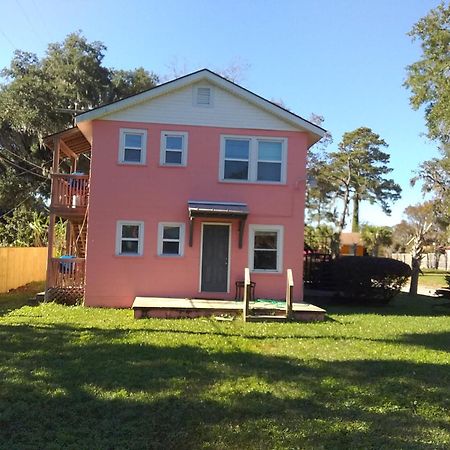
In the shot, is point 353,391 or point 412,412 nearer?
point 412,412

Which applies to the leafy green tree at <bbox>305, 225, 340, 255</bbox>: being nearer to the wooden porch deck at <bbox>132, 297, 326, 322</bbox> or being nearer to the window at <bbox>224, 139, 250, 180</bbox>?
the window at <bbox>224, 139, 250, 180</bbox>

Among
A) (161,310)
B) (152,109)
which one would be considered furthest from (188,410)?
(152,109)

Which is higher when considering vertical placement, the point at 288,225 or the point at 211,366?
the point at 288,225

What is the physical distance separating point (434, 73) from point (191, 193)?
1137cm

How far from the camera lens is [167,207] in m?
14.7

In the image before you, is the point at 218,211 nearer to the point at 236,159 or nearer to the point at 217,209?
the point at 217,209

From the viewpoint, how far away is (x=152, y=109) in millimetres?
14758

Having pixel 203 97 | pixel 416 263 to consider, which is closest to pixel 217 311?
pixel 203 97

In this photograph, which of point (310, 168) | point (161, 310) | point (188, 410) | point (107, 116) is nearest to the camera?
point (188, 410)

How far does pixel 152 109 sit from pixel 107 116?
1.26 meters

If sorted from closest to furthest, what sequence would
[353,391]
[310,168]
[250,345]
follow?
[353,391] < [250,345] < [310,168]

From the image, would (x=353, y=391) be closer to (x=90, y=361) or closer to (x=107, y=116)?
(x=90, y=361)

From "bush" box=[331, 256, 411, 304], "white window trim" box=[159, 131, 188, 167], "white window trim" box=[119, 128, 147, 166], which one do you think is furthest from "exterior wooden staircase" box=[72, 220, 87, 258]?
"bush" box=[331, 256, 411, 304]

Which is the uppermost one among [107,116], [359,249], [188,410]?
[107,116]
